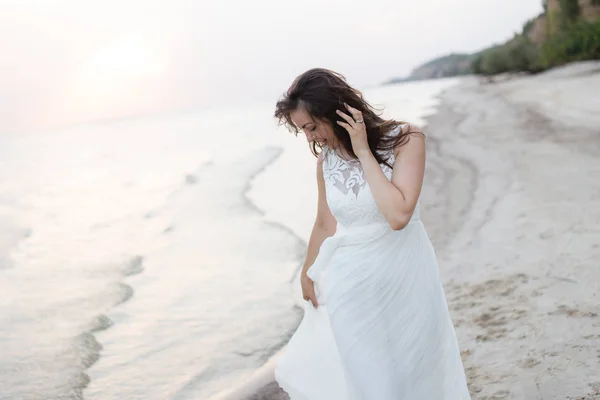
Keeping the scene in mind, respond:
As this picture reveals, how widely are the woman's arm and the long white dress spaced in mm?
68

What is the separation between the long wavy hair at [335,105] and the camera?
2.64m

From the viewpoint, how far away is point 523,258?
6348 mm

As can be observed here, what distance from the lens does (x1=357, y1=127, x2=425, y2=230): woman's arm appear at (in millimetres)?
2547

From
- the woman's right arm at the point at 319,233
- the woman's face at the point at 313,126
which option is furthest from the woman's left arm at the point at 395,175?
the woman's right arm at the point at 319,233

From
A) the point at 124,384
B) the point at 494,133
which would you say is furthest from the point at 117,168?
the point at 124,384

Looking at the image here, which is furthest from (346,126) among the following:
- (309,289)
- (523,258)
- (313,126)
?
(523,258)

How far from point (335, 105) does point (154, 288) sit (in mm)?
6674

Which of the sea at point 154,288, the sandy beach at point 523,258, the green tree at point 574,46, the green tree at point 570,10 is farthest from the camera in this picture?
the green tree at point 570,10

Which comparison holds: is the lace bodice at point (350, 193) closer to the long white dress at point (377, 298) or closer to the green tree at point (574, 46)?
the long white dress at point (377, 298)

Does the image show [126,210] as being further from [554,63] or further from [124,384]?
[554,63]

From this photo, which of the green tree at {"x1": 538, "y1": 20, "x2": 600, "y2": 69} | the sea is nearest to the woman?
the sea

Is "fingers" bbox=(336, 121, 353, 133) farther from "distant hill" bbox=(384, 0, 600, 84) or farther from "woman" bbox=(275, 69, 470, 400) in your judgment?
"distant hill" bbox=(384, 0, 600, 84)

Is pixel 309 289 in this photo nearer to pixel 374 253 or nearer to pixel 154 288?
pixel 374 253

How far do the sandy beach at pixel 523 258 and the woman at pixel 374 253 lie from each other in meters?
1.30
